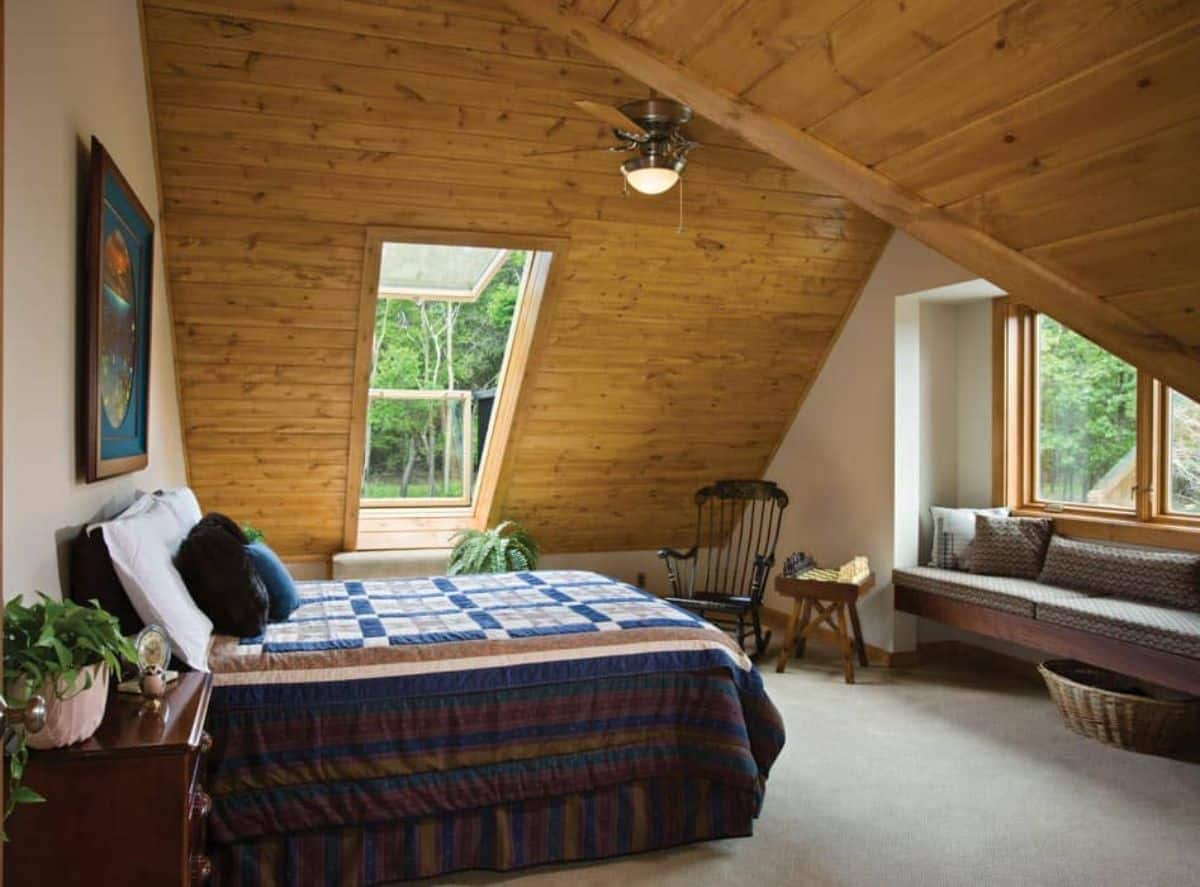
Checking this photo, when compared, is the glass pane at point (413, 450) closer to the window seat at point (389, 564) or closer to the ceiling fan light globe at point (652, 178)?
the window seat at point (389, 564)

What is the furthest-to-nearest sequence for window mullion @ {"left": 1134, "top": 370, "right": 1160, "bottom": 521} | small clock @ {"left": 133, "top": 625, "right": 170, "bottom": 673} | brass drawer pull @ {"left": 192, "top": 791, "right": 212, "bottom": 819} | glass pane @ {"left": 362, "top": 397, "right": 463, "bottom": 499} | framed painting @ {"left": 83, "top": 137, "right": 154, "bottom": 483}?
glass pane @ {"left": 362, "top": 397, "right": 463, "bottom": 499} < window mullion @ {"left": 1134, "top": 370, "right": 1160, "bottom": 521} < framed painting @ {"left": 83, "top": 137, "right": 154, "bottom": 483} < small clock @ {"left": 133, "top": 625, "right": 170, "bottom": 673} < brass drawer pull @ {"left": 192, "top": 791, "right": 212, "bottom": 819}

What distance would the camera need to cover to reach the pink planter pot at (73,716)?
5.39 ft

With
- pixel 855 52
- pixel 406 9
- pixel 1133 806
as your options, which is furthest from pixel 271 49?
pixel 1133 806

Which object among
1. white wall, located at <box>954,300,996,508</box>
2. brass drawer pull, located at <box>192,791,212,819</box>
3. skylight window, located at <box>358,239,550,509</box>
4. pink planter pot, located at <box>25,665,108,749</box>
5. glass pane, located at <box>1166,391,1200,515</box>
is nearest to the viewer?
pink planter pot, located at <box>25,665,108,749</box>

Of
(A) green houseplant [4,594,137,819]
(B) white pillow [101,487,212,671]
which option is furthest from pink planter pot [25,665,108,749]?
(B) white pillow [101,487,212,671]

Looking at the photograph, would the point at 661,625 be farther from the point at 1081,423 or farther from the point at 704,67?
the point at 1081,423

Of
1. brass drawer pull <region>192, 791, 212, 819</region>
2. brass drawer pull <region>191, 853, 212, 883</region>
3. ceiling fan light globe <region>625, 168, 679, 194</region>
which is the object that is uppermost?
ceiling fan light globe <region>625, 168, 679, 194</region>

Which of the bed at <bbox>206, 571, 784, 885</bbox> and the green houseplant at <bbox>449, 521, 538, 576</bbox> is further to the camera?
the green houseplant at <bbox>449, 521, 538, 576</bbox>

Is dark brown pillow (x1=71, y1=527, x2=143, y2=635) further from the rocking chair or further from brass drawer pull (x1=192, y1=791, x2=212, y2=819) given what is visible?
the rocking chair

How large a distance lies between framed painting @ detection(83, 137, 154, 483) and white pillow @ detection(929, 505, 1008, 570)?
3.93 metres

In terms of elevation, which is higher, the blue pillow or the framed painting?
the framed painting

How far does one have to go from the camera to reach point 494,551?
559 cm

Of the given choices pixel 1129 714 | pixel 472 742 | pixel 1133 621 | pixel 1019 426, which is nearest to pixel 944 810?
pixel 1129 714

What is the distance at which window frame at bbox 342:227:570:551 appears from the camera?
4.46m
